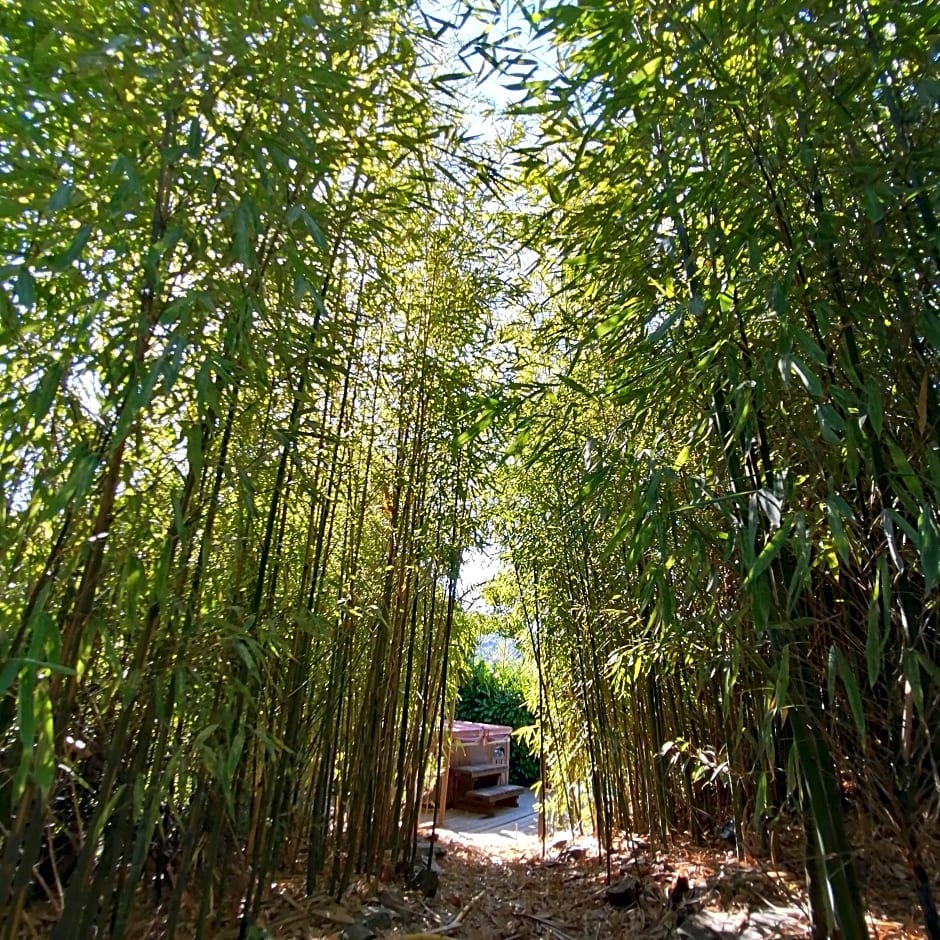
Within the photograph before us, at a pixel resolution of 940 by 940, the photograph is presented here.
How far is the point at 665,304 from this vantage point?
2.02 metres

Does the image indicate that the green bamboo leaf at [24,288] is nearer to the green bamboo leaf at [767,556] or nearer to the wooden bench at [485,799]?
the green bamboo leaf at [767,556]

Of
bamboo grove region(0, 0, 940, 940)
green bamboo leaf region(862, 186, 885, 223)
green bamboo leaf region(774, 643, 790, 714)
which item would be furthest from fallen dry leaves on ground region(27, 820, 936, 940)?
green bamboo leaf region(862, 186, 885, 223)

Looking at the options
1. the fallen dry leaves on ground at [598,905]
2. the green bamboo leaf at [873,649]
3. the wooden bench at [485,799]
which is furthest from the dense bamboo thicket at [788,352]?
the wooden bench at [485,799]

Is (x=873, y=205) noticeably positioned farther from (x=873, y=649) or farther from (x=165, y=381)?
(x=165, y=381)

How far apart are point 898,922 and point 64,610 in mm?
2533

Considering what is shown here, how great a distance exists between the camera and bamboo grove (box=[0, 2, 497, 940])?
1364 millimetres

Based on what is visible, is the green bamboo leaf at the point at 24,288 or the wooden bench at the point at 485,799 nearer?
the green bamboo leaf at the point at 24,288

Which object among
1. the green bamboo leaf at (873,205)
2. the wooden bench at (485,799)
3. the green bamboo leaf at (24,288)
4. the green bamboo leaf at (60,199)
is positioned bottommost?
the wooden bench at (485,799)

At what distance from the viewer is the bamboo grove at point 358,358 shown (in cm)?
140

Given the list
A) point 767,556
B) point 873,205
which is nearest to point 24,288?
point 767,556

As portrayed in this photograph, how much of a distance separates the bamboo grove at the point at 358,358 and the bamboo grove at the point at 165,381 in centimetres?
1

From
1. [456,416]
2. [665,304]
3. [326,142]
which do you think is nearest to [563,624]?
[456,416]

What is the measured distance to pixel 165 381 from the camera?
1269 mm

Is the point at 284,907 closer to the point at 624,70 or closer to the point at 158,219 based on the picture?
the point at 158,219
